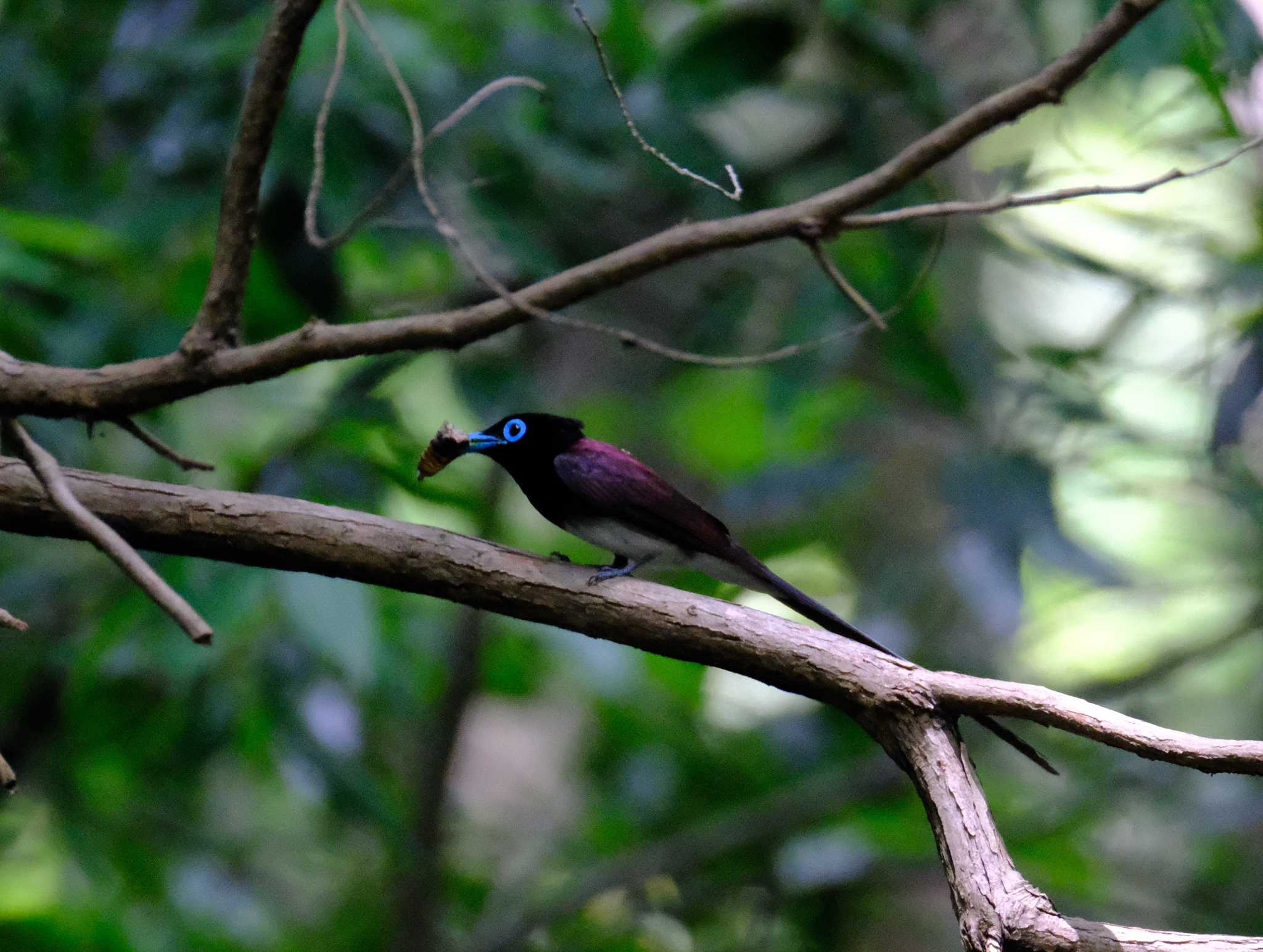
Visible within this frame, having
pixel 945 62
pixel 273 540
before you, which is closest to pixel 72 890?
pixel 273 540

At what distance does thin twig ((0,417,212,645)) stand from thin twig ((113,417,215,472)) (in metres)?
0.30

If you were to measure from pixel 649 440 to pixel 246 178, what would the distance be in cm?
525

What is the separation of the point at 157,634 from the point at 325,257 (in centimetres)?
149

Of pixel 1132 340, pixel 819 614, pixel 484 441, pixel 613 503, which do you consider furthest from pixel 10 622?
pixel 1132 340

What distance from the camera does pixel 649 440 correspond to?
7.50 metres

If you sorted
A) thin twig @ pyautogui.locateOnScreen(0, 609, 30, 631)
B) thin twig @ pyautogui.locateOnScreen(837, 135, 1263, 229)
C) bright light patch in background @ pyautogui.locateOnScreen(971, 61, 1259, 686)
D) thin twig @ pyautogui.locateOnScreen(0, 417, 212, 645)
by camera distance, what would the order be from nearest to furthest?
1. thin twig @ pyautogui.locateOnScreen(0, 417, 212, 645)
2. thin twig @ pyautogui.locateOnScreen(0, 609, 30, 631)
3. thin twig @ pyautogui.locateOnScreen(837, 135, 1263, 229)
4. bright light patch in background @ pyautogui.locateOnScreen(971, 61, 1259, 686)

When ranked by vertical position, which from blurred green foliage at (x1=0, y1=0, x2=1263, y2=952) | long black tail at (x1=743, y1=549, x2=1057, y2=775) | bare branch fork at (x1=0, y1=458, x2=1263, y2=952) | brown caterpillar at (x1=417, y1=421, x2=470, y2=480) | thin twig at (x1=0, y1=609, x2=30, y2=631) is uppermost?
blurred green foliage at (x1=0, y1=0, x2=1263, y2=952)

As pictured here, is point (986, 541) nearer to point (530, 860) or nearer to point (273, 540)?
point (273, 540)

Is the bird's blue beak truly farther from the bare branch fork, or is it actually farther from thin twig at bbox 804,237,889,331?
thin twig at bbox 804,237,889,331

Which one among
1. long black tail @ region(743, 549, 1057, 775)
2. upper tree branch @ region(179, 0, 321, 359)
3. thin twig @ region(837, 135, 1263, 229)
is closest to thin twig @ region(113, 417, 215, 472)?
upper tree branch @ region(179, 0, 321, 359)

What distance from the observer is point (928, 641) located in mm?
6445

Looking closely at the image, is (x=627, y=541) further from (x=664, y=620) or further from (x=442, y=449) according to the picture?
(x=664, y=620)

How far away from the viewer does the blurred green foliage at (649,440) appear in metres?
4.26

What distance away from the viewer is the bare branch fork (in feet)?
7.30
